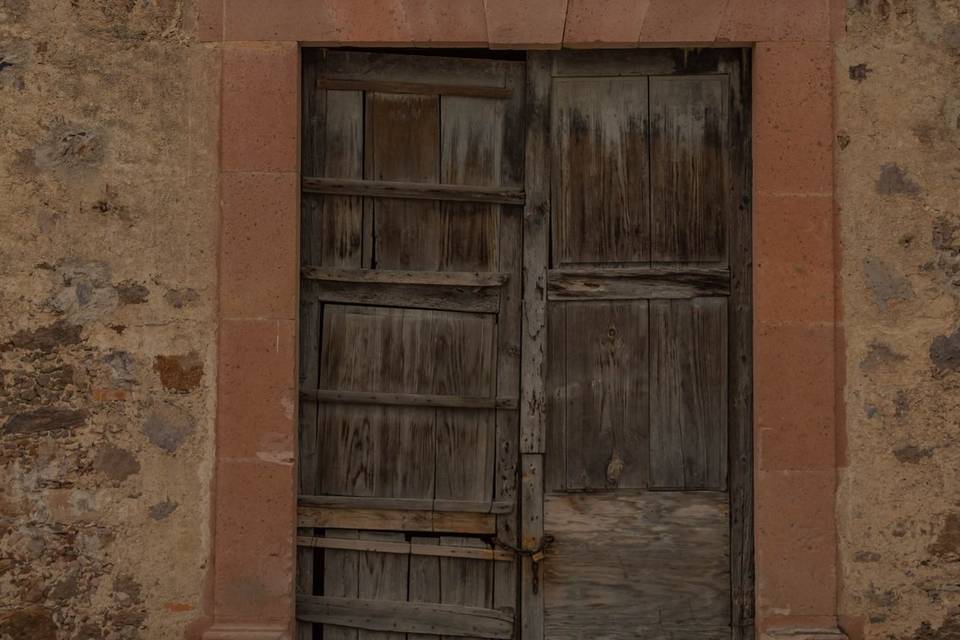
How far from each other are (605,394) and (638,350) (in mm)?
203

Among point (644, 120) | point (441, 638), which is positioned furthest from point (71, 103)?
point (441, 638)

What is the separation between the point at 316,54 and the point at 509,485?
68.8 inches

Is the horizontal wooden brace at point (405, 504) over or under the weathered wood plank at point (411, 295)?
under

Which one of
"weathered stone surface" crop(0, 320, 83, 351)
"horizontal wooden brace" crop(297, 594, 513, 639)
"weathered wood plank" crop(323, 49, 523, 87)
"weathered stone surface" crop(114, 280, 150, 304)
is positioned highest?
"weathered wood plank" crop(323, 49, 523, 87)

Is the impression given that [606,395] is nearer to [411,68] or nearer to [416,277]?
[416,277]

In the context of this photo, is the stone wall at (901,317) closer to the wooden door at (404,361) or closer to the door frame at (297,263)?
the door frame at (297,263)

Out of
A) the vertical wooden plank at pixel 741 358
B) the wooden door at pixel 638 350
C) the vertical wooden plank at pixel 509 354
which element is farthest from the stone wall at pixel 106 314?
the vertical wooden plank at pixel 741 358

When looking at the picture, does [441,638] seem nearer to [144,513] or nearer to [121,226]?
[144,513]

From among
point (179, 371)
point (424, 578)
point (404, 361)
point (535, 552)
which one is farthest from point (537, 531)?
point (179, 371)

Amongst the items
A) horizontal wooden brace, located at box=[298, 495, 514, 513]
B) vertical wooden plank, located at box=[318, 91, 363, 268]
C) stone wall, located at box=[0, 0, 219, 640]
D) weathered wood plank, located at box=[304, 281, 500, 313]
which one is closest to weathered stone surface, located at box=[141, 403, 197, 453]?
stone wall, located at box=[0, 0, 219, 640]

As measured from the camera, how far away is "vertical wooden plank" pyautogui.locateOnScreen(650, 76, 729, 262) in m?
4.16

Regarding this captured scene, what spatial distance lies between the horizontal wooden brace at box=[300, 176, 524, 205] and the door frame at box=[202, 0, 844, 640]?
0.75 ft

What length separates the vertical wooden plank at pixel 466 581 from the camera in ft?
13.7

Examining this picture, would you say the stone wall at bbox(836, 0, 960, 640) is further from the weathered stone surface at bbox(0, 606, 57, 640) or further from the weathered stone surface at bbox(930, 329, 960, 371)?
the weathered stone surface at bbox(0, 606, 57, 640)
